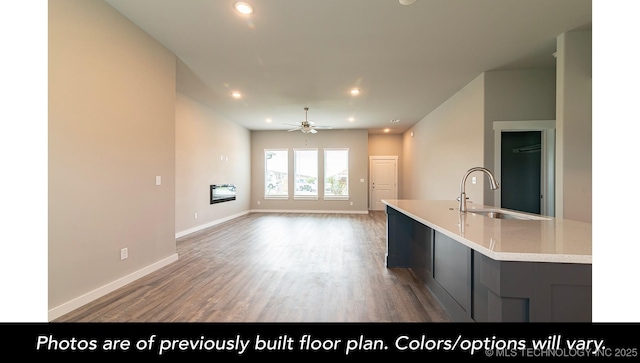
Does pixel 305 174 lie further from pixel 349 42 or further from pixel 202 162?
pixel 349 42

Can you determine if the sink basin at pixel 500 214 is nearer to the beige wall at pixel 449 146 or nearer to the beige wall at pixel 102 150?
the beige wall at pixel 449 146

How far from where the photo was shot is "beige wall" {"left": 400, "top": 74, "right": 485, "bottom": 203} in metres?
4.34

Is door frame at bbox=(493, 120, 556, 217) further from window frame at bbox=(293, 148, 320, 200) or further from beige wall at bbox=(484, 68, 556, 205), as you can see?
window frame at bbox=(293, 148, 320, 200)

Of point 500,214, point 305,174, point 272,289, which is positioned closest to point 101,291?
point 272,289

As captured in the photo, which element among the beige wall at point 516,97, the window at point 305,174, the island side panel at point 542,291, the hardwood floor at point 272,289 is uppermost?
the beige wall at point 516,97

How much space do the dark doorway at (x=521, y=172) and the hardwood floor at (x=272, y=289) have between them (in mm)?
3001

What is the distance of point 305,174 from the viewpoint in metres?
8.98

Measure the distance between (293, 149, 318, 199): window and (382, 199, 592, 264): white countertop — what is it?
7119 mm

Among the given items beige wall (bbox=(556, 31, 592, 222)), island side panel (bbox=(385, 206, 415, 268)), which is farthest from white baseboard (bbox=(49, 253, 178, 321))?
beige wall (bbox=(556, 31, 592, 222))

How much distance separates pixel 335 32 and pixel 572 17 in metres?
2.58

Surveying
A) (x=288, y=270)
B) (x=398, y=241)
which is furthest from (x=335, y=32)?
(x=288, y=270)

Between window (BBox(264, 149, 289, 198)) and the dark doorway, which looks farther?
window (BBox(264, 149, 289, 198))

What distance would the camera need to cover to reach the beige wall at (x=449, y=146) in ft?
14.2

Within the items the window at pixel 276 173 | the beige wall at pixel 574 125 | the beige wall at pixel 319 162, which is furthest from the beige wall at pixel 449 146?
the window at pixel 276 173
